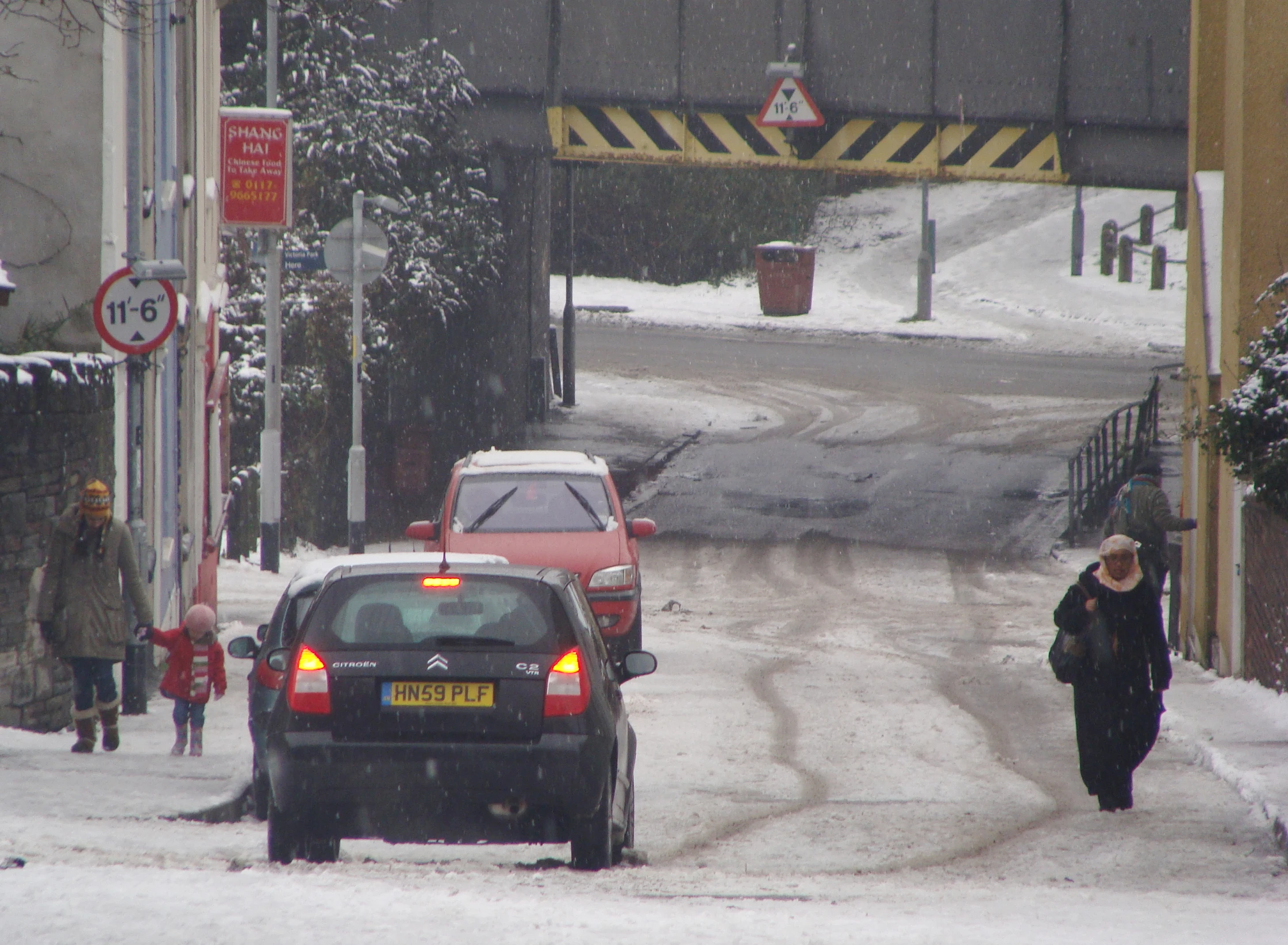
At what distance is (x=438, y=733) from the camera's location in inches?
273

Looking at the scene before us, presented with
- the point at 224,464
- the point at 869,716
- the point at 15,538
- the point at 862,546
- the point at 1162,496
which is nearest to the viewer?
the point at 15,538

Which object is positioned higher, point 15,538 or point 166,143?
point 166,143

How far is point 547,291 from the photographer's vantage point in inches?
1241

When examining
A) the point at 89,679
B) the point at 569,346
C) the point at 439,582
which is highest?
the point at 569,346

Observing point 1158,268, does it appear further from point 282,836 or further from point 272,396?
point 282,836

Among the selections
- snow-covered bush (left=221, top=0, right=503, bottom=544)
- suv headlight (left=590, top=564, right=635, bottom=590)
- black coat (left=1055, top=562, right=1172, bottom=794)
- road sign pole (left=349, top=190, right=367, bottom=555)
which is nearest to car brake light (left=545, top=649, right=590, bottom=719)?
black coat (left=1055, top=562, right=1172, bottom=794)

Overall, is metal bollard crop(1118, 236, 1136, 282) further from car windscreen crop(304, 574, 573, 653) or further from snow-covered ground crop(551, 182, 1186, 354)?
car windscreen crop(304, 574, 573, 653)

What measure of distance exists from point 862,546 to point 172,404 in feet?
33.7

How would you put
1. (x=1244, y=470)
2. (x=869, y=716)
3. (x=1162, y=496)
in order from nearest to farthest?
(x=1244, y=470) → (x=869, y=716) → (x=1162, y=496)

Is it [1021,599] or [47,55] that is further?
[1021,599]

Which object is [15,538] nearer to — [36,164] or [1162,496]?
[36,164]

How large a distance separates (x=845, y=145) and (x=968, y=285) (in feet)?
85.6

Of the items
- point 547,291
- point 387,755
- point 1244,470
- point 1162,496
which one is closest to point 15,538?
point 387,755

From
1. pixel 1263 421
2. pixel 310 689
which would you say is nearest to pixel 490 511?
pixel 1263 421
